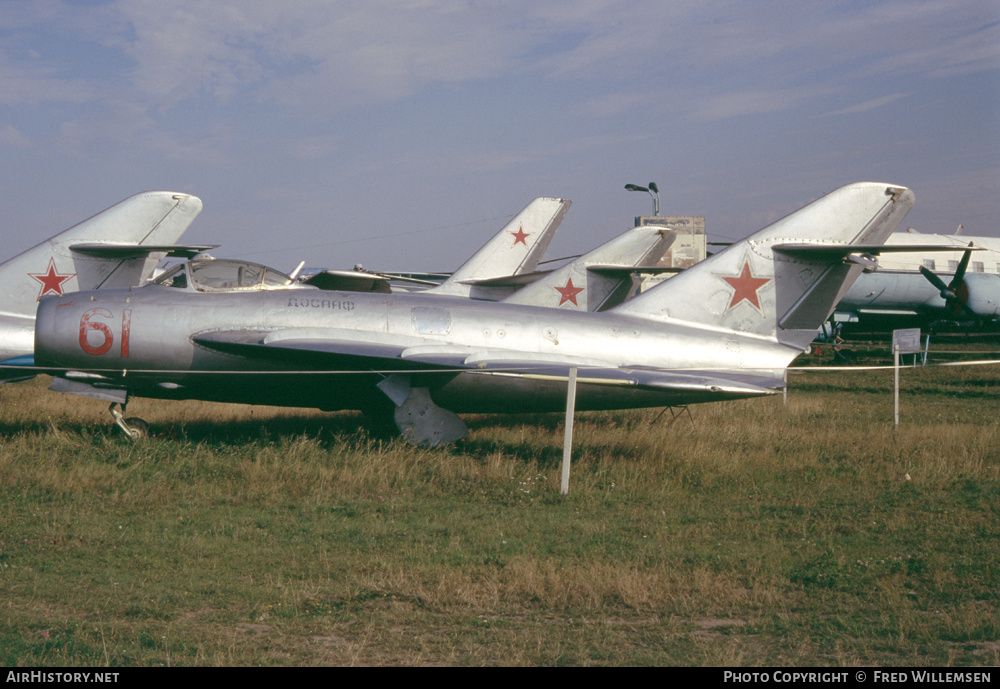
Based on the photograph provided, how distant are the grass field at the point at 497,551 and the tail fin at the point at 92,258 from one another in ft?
10.9

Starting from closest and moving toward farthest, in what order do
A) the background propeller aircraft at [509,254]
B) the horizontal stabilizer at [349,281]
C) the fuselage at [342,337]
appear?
the fuselage at [342,337] → the horizontal stabilizer at [349,281] → the background propeller aircraft at [509,254]

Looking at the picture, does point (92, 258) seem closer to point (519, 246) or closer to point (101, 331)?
point (101, 331)

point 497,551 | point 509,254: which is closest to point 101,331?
point 497,551

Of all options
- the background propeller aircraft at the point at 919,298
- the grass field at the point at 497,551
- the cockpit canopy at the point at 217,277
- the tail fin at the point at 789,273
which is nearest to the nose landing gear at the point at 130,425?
the grass field at the point at 497,551

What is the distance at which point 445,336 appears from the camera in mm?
11711

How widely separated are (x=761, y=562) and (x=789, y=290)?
693 centimetres

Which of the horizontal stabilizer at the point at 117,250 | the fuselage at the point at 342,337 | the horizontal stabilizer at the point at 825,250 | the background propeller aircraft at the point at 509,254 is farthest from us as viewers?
the background propeller aircraft at the point at 509,254

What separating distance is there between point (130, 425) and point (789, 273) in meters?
10.6

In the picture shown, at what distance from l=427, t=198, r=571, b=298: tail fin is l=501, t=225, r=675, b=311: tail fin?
15.1 feet

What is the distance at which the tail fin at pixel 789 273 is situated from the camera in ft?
39.5

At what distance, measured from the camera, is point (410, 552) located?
265 inches

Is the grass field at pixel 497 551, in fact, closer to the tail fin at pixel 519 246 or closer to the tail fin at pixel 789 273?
the tail fin at pixel 789 273

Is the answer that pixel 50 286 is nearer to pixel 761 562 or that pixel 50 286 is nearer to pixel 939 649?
pixel 761 562

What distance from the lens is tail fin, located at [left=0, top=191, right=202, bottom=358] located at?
14.6 metres
